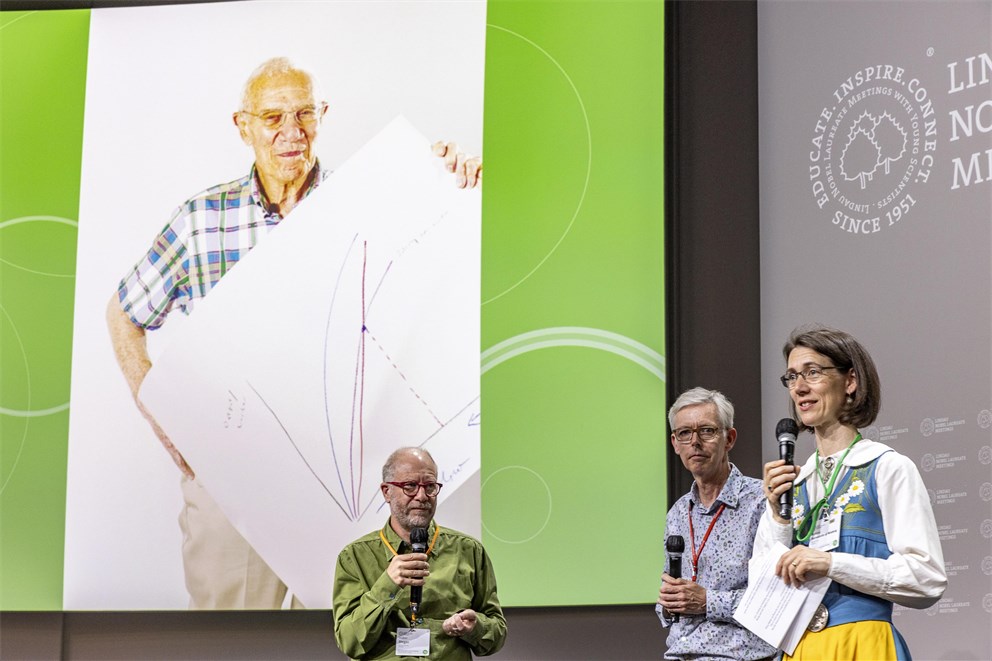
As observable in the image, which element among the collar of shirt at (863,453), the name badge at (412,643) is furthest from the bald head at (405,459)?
the collar of shirt at (863,453)

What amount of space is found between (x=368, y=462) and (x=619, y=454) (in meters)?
1.09

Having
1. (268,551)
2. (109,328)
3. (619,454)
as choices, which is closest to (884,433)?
(619,454)

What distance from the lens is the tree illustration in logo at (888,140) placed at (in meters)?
4.21

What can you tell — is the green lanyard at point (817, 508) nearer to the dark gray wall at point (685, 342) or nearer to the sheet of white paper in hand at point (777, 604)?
the sheet of white paper in hand at point (777, 604)

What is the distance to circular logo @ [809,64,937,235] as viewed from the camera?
13.5 ft

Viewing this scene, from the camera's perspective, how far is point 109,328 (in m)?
5.26

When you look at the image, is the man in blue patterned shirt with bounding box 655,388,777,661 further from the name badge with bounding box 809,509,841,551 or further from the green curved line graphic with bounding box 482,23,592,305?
the green curved line graphic with bounding box 482,23,592,305

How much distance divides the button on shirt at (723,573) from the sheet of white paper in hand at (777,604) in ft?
1.61

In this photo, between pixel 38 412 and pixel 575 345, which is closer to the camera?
pixel 575 345

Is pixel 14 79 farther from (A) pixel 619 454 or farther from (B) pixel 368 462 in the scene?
(A) pixel 619 454

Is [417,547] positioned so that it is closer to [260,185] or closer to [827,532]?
[827,532]

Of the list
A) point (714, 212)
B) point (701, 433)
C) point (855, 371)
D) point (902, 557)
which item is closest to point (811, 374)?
point (855, 371)

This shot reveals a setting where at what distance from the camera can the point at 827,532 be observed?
2795 mm

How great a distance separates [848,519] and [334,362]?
285cm
